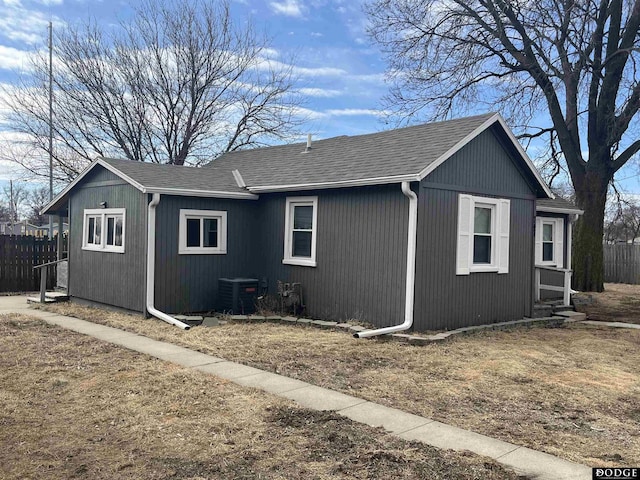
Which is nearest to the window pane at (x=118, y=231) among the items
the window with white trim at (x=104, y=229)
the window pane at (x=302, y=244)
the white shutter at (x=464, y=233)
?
the window with white trim at (x=104, y=229)

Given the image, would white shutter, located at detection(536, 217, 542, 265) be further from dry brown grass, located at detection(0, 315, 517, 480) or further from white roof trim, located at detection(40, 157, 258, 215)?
dry brown grass, located at detection(0, 315, 517, 480)

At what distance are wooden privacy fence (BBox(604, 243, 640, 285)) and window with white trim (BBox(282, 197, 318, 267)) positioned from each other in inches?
716

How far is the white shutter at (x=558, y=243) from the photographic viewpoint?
15258 mm

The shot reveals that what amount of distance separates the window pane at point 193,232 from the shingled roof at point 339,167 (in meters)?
0.66

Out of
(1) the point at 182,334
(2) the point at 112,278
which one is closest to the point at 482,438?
(1) the point at 182,334

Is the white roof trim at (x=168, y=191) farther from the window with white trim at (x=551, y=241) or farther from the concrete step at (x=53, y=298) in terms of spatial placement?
the window with white trim at (x=551, y=241)

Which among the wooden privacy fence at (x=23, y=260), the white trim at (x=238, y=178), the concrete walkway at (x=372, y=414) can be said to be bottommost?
the concrete walkway at (x=372, y=414)

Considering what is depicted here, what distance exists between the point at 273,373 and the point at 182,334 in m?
2.93

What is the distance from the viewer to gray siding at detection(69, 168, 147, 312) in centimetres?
1089

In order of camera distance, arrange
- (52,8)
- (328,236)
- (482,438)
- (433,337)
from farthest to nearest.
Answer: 1. (52,8)
2. (328,236)
3. (433,337)
4. (482,438)

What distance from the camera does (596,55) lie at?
18.9 metres

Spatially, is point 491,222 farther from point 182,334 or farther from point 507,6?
point 507,6

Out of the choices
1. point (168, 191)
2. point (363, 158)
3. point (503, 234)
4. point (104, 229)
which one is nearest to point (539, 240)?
point (503, 234)

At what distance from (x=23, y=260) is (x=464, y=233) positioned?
43.1ft
